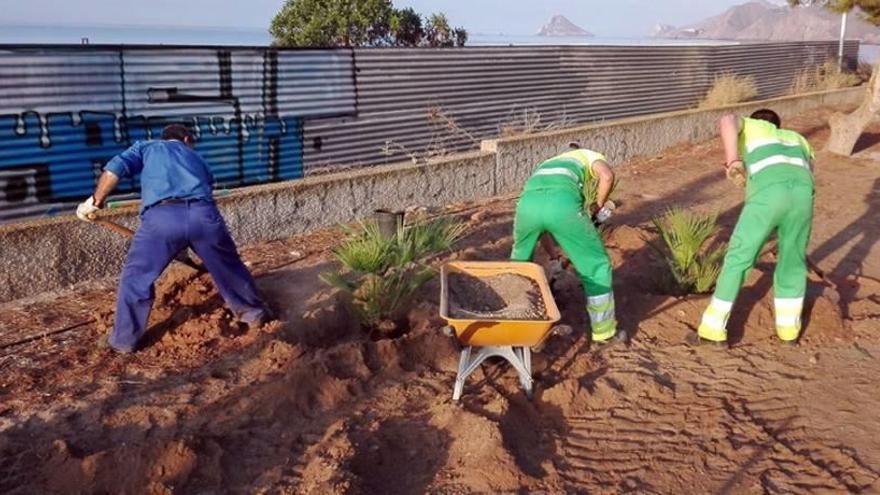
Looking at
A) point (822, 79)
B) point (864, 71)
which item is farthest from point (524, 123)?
point (864, 71)

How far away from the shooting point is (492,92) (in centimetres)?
1161

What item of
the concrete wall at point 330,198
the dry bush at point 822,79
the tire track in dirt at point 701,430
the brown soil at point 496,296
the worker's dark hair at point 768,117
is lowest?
the tire track in dirt at point 701,430

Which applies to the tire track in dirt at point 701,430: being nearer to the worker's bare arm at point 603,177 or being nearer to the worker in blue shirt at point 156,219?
the worker's bare arm at point 603,177

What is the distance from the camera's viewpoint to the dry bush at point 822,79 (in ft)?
60.9

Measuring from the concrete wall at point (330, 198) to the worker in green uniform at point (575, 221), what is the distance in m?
2.74

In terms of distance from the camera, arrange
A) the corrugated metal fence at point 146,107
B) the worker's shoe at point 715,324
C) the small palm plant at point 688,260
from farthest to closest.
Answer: the corrugated metal fence at point 146,107
the small palm plant at point 688,260
the worker's shoe at point 715,324

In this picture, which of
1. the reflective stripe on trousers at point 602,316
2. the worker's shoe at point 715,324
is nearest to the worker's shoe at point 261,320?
the reflective stripe on trousers at point 602,316

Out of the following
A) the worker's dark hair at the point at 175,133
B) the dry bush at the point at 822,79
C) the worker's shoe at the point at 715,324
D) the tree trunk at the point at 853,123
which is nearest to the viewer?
the worker's dark hair at the point at 175,133

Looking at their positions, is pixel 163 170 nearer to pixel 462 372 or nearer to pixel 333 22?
pixel 462 372

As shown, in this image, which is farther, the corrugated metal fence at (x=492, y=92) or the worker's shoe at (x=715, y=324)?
the corrugated metal fence at (x=492, y=92)

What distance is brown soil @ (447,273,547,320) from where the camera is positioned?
472 cm

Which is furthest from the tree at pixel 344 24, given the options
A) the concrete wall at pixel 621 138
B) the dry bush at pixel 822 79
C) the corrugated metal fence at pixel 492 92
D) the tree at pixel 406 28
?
the dry bush at pixel 822 79

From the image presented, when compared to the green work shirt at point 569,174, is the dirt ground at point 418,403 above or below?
below

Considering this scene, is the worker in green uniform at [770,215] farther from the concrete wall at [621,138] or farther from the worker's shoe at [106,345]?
the concrete wall at [621,138]
